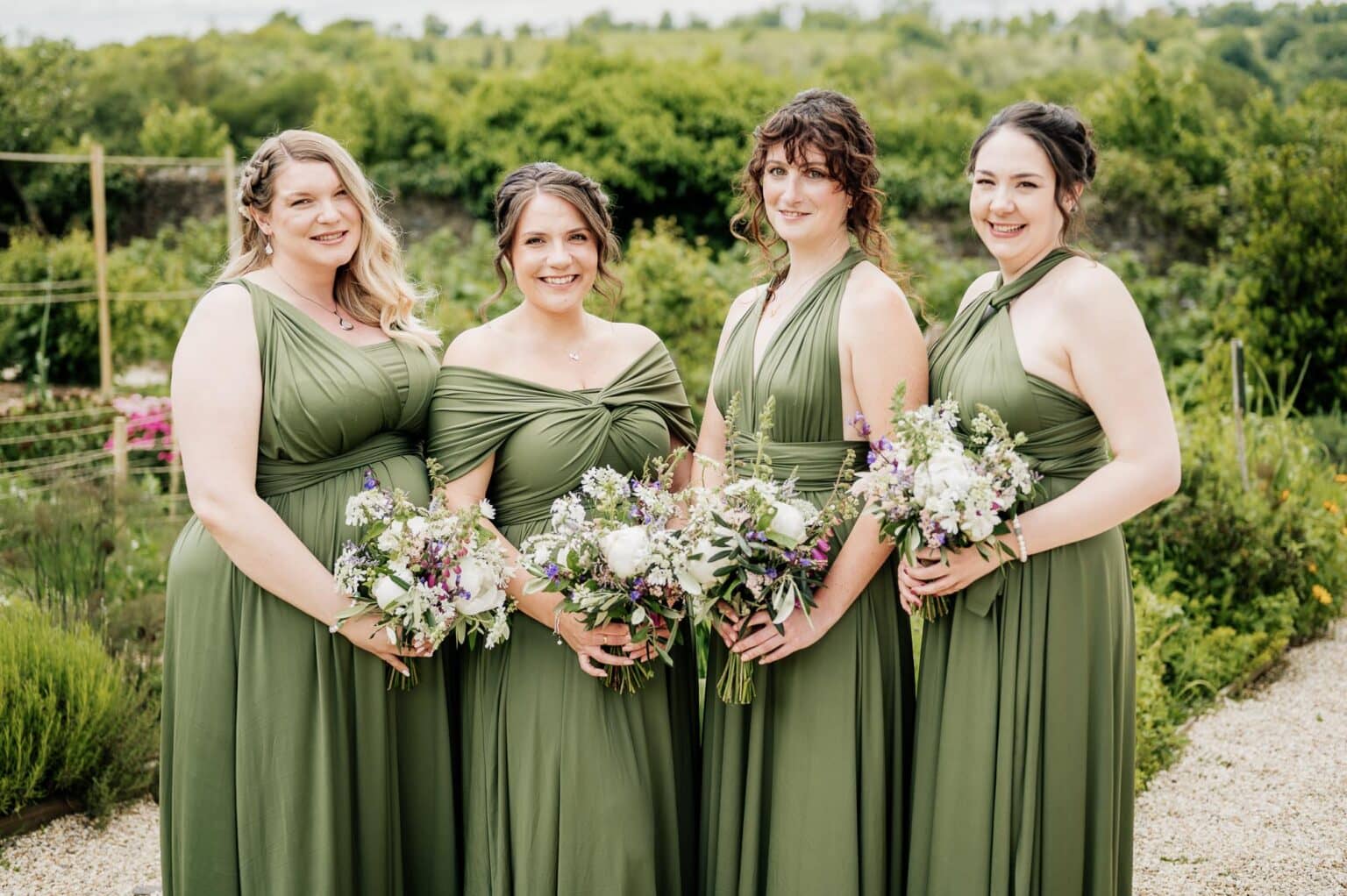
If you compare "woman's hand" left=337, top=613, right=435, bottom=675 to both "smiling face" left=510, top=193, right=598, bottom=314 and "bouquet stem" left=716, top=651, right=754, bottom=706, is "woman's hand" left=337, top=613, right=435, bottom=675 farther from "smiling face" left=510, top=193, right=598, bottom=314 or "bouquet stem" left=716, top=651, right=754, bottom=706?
"smiling face" left=510, top=193, right=598, bottom=314

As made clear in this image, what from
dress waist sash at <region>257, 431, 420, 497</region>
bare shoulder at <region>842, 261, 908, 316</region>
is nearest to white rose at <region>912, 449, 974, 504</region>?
bare shoulder at <region>842, 261, 908, 316</region>

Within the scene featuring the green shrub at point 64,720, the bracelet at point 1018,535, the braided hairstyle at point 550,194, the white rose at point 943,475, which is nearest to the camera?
the white rose at point 943,475

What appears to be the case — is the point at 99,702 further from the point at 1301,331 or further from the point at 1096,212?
the point at 1096,212

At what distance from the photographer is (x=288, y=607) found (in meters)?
3.35

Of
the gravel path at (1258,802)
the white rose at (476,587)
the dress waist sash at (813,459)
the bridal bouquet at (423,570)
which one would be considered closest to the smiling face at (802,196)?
the dress waist sash at (813,459)

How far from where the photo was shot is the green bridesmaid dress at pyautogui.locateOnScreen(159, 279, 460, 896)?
10.9 feet

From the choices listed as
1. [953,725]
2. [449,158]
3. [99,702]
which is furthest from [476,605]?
[449,158]

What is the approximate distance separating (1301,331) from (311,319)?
8656 millimetres

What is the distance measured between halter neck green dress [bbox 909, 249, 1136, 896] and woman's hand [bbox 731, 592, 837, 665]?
0.33 m

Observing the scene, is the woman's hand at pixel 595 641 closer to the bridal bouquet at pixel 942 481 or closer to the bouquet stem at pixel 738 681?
the bouquet stem at pixel 738 681

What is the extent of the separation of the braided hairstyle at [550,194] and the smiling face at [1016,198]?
43.7 inches

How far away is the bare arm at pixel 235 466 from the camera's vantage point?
127 inches

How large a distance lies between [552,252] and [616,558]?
1.03 m

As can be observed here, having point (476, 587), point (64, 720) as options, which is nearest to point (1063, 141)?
point (476, 587)
